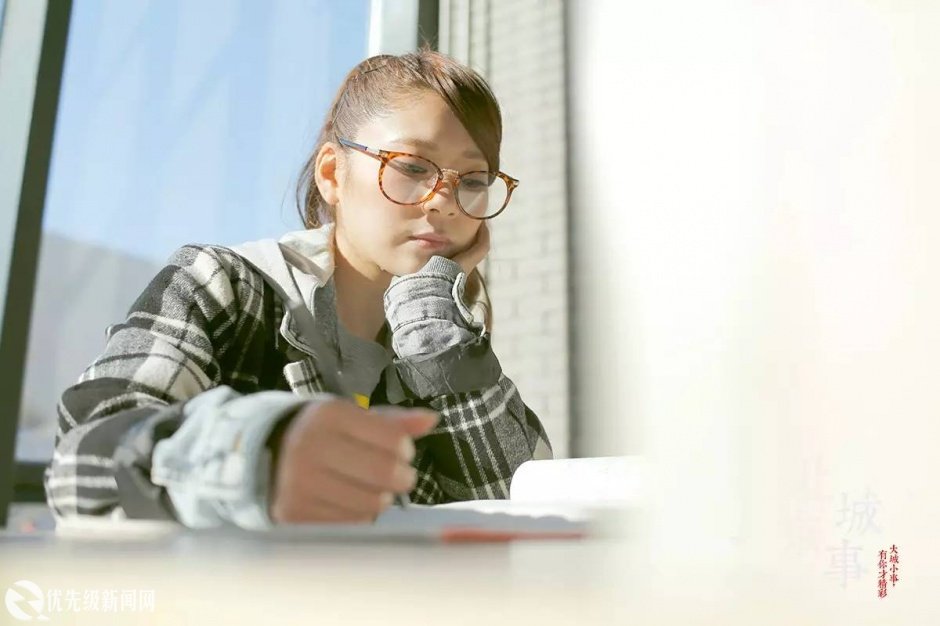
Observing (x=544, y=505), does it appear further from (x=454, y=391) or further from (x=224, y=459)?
(x=224, y=459)

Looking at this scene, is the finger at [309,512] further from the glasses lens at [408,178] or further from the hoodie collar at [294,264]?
the glasses lens at [408,178]

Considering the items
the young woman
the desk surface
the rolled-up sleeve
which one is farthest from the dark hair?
the desk surface

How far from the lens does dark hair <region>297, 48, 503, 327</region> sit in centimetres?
75

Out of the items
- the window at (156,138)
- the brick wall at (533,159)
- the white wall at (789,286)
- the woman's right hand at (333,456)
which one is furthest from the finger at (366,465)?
the brick wall at (533,159)

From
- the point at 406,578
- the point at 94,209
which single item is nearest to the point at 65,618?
the point at 406,578

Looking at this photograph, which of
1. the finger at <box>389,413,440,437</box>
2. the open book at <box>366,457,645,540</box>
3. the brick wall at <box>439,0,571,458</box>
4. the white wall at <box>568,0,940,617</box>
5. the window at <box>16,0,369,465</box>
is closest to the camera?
the finger at <box>389,413,440,437</box>

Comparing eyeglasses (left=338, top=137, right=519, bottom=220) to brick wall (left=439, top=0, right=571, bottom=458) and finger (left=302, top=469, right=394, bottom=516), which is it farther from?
brick wall (left=439, top=0, right=571, bottom=458)

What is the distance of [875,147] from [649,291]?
25 cm

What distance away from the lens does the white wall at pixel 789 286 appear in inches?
24.4

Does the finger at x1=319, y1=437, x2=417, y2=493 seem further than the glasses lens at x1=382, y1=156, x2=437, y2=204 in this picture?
No

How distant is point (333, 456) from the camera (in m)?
0.34

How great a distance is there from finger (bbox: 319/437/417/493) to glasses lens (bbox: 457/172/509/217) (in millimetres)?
438

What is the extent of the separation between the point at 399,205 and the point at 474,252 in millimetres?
113

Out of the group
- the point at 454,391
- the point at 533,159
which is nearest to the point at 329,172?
the point at 454,391
